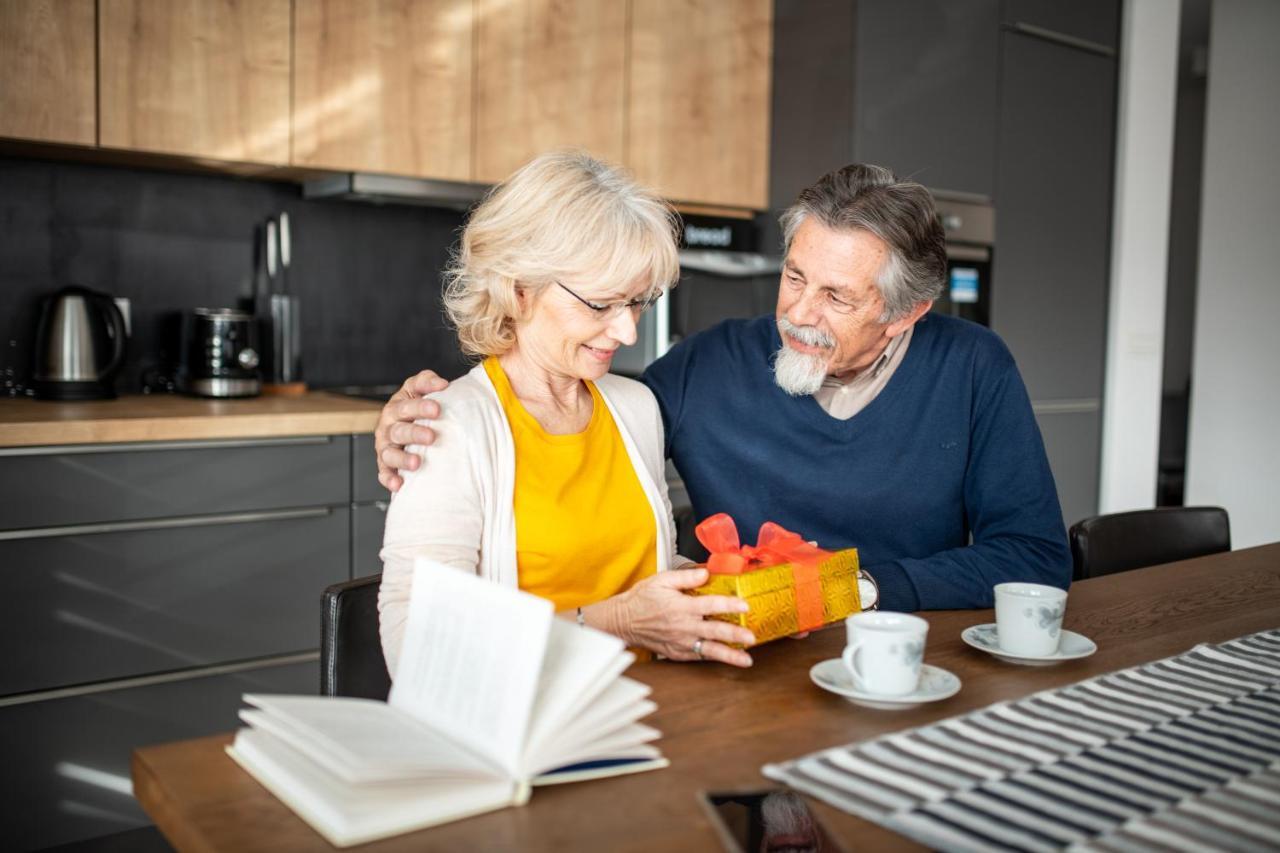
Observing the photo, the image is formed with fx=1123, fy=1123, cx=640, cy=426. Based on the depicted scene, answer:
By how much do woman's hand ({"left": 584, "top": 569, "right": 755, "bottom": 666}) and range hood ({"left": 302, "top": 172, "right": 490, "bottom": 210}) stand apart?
6.58 ft

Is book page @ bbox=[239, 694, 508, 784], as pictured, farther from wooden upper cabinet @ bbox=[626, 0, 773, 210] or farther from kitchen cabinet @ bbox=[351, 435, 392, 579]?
wooden upper cabinet @ bbox=[626, 0, 773, 210]

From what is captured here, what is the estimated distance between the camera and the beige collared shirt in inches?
71.6

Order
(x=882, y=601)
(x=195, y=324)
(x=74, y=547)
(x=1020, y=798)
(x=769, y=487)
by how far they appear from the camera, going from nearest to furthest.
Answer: (x=1020, y=798), (x=882, y=601), (x=769, y=487), (x=74, y=547), (x=195, y=324)

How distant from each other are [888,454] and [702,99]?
2055mm

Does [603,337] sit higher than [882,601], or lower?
higher

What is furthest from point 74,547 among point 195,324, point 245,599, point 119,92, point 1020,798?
point 1020,798

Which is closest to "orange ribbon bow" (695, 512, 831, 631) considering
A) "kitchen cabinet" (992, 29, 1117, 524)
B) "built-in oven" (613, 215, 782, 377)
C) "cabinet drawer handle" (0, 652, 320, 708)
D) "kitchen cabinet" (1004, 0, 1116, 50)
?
"cabinet drawer handle" (0, 652, 320, 708)

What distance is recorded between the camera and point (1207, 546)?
203cm

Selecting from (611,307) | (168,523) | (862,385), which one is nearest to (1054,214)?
(862,385)

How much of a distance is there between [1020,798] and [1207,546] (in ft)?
4.66

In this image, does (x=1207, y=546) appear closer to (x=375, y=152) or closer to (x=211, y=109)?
(x=375, y=152)

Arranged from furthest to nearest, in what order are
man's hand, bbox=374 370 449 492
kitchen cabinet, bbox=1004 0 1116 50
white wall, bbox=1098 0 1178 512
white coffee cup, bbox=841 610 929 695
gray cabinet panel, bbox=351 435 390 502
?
white wall, bbox=1098 0 1178 512 < kitchen cabinet, bbox=1004 0 1116 50 < gray cabinet panel, bbox=351 435 390 502 < man's hand, bbox=374 370 449 492 < white coffee cup, bbox=841 610 929 695

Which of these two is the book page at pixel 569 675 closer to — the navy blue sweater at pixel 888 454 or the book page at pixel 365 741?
the book page at pixel 365 741

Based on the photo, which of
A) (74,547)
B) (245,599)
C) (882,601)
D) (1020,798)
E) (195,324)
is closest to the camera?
(1020,798)
